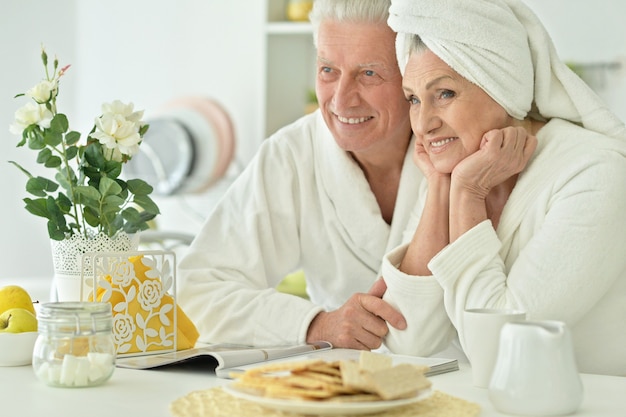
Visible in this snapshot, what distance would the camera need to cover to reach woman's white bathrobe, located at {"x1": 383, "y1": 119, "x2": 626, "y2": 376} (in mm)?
1560

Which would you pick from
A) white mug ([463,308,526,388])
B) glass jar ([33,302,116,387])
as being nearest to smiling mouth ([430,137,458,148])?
white mug ([463,308,526,388])

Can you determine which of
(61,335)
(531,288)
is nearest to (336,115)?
(531,288)

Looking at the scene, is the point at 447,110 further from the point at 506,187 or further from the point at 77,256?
the point at 77,256

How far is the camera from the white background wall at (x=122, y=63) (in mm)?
4301

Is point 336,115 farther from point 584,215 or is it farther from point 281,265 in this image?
point 584,215

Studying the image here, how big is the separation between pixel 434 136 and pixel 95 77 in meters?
3.30

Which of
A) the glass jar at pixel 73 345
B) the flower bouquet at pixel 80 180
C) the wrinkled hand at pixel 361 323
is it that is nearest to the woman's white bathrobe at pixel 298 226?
the wrinkled hand at pixel 361 323

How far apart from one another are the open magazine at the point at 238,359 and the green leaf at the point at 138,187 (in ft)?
0.96

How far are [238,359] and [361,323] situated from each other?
350 mm

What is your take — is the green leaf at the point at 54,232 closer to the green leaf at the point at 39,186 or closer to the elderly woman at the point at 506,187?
the green leaf at the point at 39,186

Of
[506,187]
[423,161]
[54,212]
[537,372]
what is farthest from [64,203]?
[537,372]

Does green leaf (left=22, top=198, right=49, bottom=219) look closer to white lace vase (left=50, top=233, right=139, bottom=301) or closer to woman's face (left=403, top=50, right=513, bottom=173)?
white lace vase (left=50, top=233, right=139, bottom=301)

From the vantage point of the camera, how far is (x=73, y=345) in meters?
1.31

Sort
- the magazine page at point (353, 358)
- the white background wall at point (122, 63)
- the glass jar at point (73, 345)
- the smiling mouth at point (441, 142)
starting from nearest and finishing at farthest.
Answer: the glass jar at point (73, 345) < the magazine page at point (353, 358) < the smiling mouth at point (441, 142) < the white background wall at point (122, 63)
